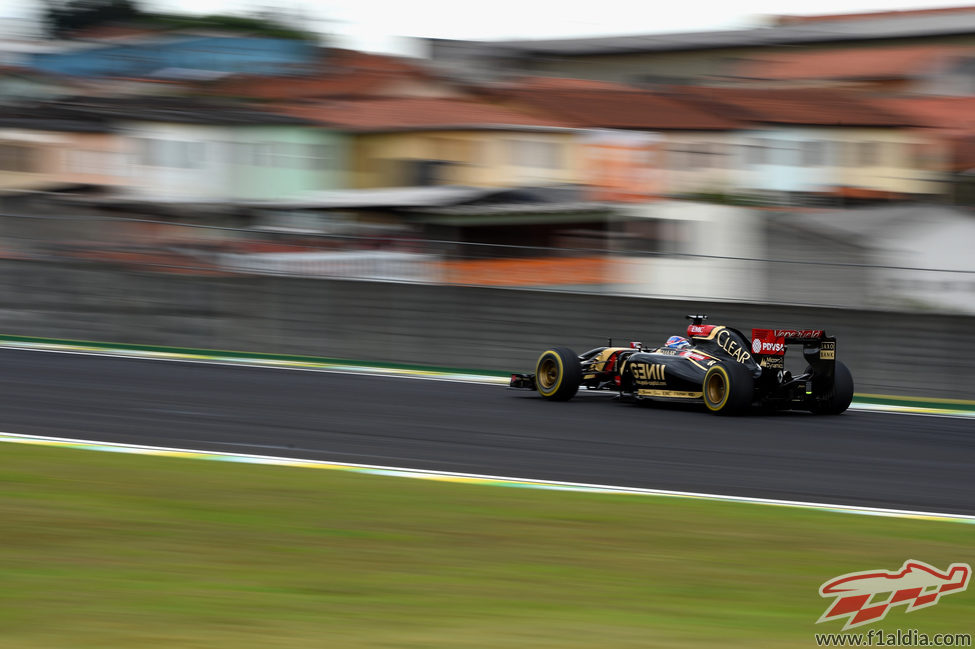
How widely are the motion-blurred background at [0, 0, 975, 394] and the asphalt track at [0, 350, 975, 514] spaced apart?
4749mm

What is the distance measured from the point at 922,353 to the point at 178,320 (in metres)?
10.5

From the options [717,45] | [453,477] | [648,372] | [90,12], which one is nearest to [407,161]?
[717,45]

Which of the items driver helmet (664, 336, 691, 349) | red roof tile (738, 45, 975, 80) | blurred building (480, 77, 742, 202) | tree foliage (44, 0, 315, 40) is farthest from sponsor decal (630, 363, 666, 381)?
red roof tile (738, 45, 975, 80)

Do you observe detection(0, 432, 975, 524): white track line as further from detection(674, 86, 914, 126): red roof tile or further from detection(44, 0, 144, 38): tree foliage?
detection(44, 0, 144, 38): tree foliage

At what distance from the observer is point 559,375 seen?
1356cm

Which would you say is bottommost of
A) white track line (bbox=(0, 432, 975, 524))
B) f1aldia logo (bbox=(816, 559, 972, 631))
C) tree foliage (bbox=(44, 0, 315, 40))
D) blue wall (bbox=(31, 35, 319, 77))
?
white track line (bbox=(0, 432, 975, 524))

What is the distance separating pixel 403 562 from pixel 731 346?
7669mm

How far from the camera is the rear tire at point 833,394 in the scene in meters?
12.9

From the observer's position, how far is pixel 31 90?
40.0m

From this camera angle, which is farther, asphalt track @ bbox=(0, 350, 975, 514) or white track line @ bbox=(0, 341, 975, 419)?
white track line @ bbox=(0, 341, 975, 419)

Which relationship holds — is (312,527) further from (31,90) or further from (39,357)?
(31,90)

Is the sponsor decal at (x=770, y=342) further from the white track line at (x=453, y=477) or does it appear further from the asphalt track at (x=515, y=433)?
the white track line at (x=453, y=477)

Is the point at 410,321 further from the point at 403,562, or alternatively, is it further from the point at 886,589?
the point at 886,589

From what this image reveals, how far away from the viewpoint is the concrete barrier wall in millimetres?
16234
